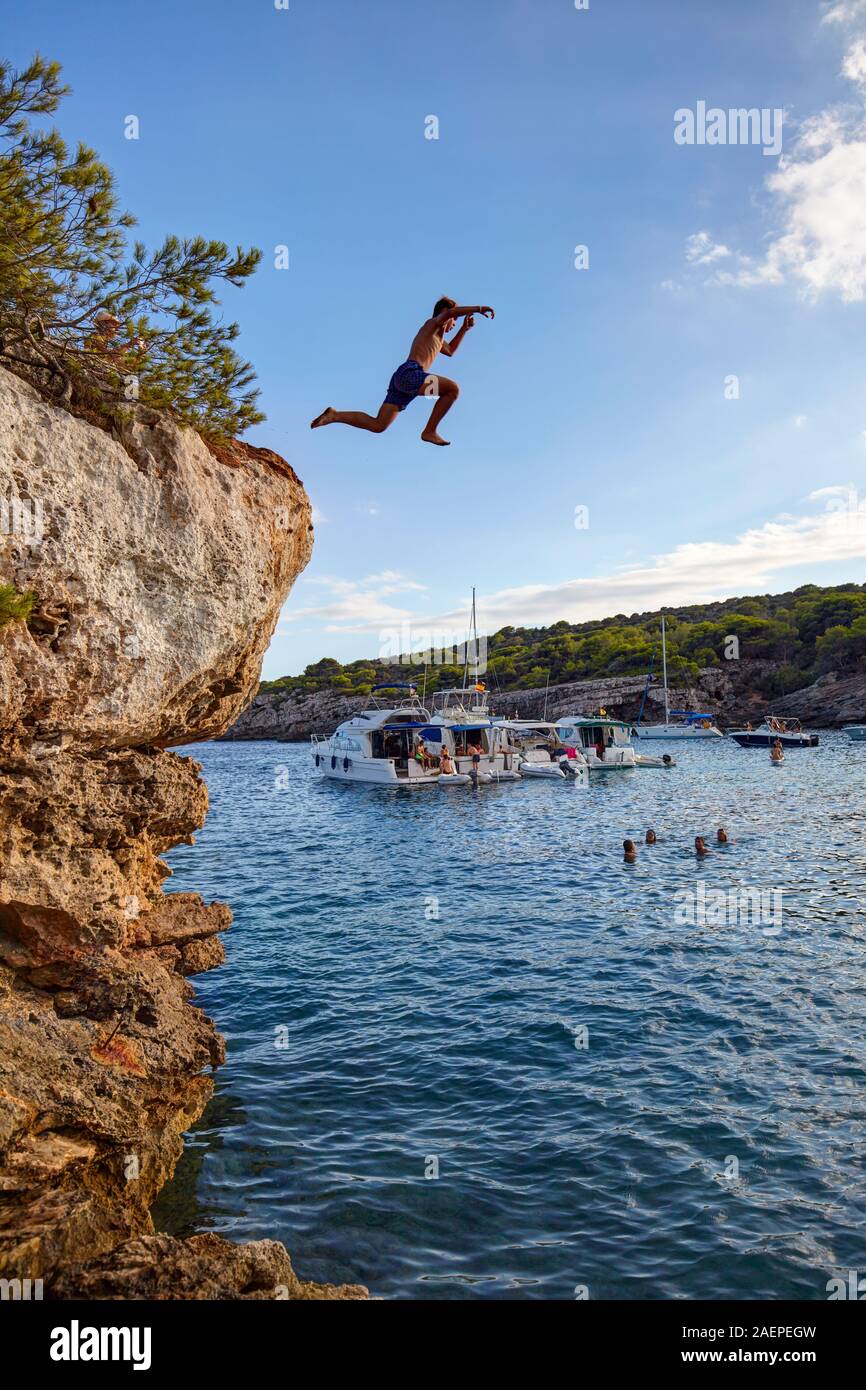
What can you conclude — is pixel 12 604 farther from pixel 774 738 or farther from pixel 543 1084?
pixel 774 738

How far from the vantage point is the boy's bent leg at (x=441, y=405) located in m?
6.91

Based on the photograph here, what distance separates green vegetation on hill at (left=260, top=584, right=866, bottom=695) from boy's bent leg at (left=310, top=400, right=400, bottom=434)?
8875cm

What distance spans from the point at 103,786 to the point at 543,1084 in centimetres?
632

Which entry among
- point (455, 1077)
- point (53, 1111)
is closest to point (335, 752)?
point (455, 1077)

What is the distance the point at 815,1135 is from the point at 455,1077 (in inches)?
163

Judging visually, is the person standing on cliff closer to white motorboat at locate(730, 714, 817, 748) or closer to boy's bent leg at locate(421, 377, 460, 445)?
boy's bent leg at locate(421, 377, 460, 445)

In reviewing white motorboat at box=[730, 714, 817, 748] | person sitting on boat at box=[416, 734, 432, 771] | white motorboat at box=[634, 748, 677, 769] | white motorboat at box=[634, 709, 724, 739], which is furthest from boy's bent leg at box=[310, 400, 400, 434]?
white motorboat at box=[634, 709, 724, 739]

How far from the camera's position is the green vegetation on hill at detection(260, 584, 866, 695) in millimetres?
89062

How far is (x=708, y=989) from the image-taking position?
12.8 metres

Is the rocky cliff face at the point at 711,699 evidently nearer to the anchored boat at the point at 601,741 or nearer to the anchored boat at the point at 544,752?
the anchored boat at the point at 544,752

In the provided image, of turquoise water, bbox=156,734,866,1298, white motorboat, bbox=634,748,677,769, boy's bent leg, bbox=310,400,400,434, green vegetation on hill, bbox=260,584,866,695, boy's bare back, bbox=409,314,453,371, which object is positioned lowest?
turquoise water, bbox=156,734,866,1298

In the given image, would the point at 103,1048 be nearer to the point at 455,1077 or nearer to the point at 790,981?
the point at 455,1077

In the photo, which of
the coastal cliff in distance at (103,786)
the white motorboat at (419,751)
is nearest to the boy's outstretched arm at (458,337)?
the coastal cliff in distance at (103,786)

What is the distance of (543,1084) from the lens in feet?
32.1
